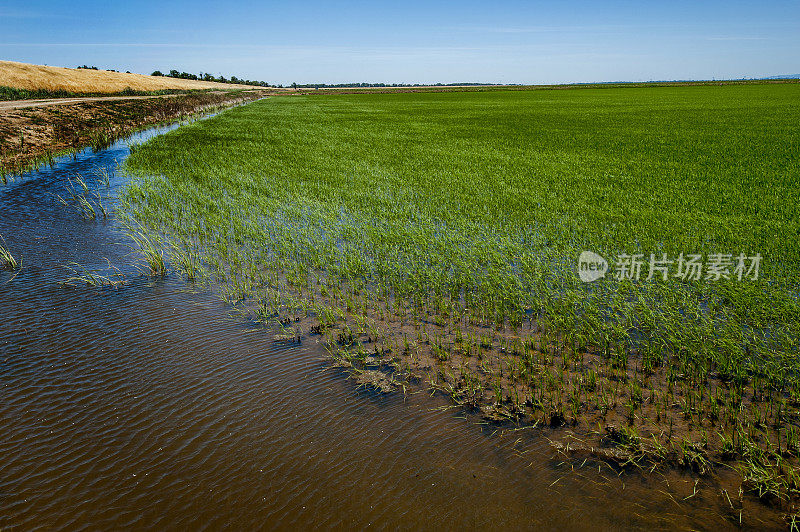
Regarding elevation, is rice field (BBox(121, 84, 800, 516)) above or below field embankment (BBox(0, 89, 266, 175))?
below

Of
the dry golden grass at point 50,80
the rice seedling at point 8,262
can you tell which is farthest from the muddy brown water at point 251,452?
the dry golden grass at point 50,80

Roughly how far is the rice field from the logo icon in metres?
0.12

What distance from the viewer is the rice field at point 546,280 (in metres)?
4.07

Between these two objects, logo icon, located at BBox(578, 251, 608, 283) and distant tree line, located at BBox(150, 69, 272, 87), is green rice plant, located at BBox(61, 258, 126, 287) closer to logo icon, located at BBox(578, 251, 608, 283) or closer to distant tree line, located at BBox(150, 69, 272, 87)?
logo icon, located at BBox(578, 251, 608, 283)

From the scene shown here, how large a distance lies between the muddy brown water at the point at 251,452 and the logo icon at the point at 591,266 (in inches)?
138

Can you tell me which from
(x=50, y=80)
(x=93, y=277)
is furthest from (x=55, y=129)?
(x=50, y=80)

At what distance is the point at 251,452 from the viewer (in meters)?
3.79

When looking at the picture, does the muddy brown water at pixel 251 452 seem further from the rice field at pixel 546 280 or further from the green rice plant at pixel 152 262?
the green rice plant at pixel 152 262

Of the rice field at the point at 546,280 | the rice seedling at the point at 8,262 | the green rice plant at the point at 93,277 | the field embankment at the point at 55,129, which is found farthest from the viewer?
the field embankment at the point at 55,129

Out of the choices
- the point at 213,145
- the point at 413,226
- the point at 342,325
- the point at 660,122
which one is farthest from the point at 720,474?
the point at 660,122

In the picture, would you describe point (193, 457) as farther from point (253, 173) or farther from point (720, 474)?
point (253, 173)

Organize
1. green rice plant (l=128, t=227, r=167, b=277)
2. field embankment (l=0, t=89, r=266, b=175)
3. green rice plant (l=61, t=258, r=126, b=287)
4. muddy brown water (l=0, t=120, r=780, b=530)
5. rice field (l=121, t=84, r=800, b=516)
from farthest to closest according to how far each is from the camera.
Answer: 1. field embankment (l=0, t=89, r=266, b=175)
2. green rice plant (l=128, t=227, r=167, b=277)
3. green rice plant (l=61, t=258, r=126, b=287)
4. rice field (l=121, t=84, r=800, b=516)
5. muddy brown water (l=0, t=120, r=780, b=530)

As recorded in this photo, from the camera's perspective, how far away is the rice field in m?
4.07

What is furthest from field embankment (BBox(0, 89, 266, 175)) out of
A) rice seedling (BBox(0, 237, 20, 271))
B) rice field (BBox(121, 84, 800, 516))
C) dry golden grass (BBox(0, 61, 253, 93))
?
dry golden grass (BBox(0, 61, 253, 93))
